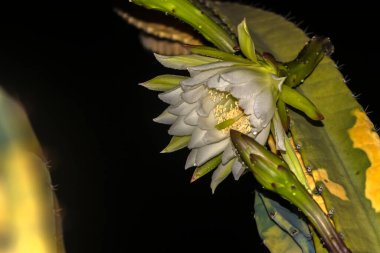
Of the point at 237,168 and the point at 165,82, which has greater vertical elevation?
the point at 165,82

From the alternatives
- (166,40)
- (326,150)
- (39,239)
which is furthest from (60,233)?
(166,40)

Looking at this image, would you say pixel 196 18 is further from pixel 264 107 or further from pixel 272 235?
pixel 272 235

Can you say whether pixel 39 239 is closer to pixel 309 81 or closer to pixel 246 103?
pixel 246 103

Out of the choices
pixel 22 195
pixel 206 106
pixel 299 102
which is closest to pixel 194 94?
pixel 206 106

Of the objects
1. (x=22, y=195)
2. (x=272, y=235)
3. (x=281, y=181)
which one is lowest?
(x=272, y=235)

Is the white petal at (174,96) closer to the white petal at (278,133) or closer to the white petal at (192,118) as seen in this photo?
the white petal at (192,118)

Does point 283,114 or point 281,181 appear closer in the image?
point 281,181

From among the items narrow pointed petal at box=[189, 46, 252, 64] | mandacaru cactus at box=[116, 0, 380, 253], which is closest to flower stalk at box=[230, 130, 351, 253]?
mandacaru cactus at box=[116, 0, 380, 253]
